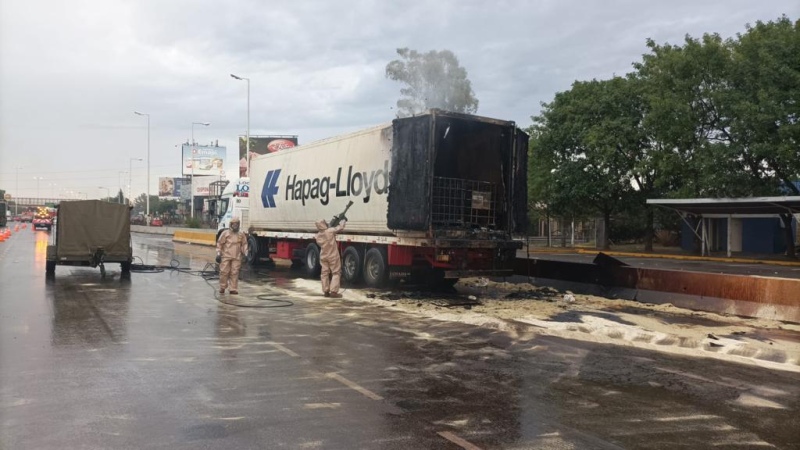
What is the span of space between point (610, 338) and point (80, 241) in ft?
43.3

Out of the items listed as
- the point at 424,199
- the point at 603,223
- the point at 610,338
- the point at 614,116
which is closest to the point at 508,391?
the point at 610,338

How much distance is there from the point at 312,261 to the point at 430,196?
5.72 m

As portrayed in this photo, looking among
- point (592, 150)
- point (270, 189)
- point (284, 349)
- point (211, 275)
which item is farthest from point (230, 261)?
point (592, 150)

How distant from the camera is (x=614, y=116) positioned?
3350 centimetres

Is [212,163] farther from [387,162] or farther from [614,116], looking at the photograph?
[387,162]

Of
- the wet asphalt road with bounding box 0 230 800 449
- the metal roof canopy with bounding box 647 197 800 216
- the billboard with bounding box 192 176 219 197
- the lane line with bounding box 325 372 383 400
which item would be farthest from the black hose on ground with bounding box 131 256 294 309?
the billboard with bounding box 192 176 219 197

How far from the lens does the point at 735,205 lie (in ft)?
88.7

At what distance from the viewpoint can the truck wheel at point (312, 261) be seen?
17.0 metres

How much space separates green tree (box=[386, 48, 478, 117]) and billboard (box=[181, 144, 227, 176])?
37463 mm

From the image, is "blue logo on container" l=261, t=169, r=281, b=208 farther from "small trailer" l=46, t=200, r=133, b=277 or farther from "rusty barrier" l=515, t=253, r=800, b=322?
"rusty barrier" l=515, t=253, r=800, b=322

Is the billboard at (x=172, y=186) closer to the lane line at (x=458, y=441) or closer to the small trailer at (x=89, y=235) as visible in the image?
the small trailer at (x=89, y=235)

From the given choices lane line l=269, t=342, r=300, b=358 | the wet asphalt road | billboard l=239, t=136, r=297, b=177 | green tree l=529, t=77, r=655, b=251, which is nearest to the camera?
the wet asphalt road

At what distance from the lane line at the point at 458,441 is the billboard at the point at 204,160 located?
243ft

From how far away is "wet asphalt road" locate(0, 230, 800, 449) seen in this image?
15.2 feet
